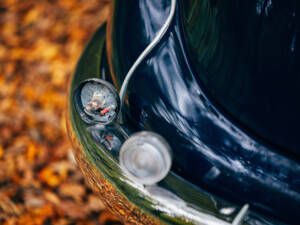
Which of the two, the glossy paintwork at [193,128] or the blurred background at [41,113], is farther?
the blurred background at [41,113]

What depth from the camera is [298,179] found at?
1285mm

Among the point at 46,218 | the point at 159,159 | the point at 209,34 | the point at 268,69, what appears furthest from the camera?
the point at 46,218

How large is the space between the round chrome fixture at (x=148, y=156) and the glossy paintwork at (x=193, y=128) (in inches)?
5.9

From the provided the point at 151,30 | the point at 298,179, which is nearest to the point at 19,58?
the point at 151,30

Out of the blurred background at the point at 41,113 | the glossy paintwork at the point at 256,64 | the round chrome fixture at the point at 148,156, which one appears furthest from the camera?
the blurred background at the point at 41,113

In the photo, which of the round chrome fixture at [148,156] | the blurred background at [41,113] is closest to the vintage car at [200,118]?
the round chrome fixture at [148,156]

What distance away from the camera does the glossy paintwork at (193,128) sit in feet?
4.24

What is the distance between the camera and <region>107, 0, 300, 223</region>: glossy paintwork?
4.24 ft

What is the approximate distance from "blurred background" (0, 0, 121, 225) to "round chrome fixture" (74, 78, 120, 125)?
1.20m

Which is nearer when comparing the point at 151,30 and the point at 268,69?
the point at 268,69

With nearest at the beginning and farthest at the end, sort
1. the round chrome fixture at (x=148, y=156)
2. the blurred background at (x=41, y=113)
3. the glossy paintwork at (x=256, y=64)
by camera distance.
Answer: the round chrome fixture at (x=148, y=156), the glossy paintwork at (x=256, y=64), the blurred background at (x=41, y=113)

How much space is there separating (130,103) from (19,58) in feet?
7.66

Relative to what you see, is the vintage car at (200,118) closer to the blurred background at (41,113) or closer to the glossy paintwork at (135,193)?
the glossy paintwork at (135,193)

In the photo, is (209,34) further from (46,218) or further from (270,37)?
(46,218)
